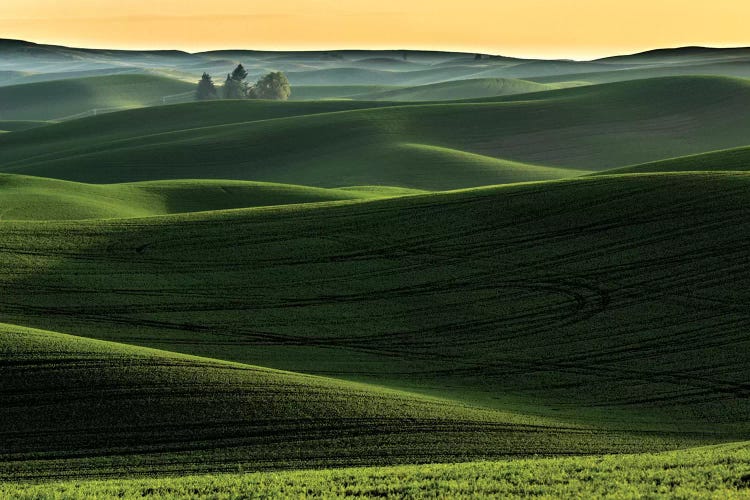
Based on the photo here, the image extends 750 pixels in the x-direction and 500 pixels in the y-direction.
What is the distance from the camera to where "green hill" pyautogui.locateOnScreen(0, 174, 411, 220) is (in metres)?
46.5

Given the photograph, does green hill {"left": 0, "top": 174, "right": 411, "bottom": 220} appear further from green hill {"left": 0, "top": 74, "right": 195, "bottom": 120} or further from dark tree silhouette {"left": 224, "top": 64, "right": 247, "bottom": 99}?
green hill {"left": 0, "top": 74, "right": 195, "bottom": 120}

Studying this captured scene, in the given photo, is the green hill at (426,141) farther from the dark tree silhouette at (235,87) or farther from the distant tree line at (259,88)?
the dark tree silhouette at (235,87)

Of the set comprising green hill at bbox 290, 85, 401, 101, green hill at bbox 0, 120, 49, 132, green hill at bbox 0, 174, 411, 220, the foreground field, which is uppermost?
the foreground field

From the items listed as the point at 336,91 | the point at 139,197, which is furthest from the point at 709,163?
the point at 336,91

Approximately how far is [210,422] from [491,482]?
23.0 ft

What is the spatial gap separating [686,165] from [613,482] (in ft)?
122

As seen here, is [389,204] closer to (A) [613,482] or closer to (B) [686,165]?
(B) [686,165]

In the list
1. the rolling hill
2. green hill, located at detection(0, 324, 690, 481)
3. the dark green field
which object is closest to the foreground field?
the dark green field

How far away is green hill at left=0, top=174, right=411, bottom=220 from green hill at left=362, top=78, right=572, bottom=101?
106 metres

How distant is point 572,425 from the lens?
19250 mm

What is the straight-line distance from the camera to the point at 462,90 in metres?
170

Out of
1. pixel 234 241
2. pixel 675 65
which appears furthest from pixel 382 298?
pixel 675 65

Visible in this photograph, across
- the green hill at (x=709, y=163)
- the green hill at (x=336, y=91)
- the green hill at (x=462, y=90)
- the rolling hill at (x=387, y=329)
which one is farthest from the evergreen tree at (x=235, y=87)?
the rolling hill at (x=387, y=329)

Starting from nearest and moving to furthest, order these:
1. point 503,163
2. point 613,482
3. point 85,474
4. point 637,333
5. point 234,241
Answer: point 613,482 < point 85,474 < point 637,333 < point 234,241 < point 503,163
